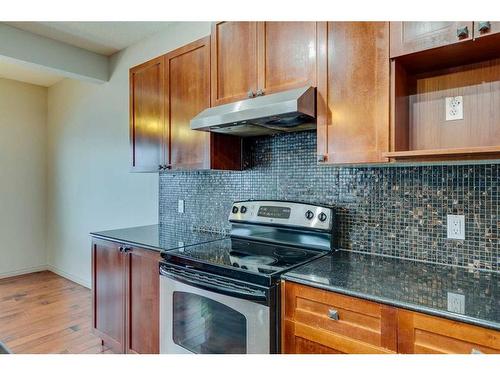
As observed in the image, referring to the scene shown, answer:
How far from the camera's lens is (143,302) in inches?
80.8

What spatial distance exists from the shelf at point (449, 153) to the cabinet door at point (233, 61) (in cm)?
87

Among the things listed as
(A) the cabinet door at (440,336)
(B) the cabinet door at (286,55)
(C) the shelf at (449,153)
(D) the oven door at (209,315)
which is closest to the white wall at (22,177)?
(D) the oven door at (209,315)

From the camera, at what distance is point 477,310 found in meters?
1.02

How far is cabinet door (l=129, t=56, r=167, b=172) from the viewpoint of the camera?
2.41 metres

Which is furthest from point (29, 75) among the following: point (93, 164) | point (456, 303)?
point (456, 303)

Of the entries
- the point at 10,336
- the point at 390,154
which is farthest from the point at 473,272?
the point at 10,336

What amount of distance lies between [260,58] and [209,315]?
4.52ft

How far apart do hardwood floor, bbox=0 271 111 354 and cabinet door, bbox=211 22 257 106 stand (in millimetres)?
2029

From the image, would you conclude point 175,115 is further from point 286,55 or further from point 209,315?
point 209,315

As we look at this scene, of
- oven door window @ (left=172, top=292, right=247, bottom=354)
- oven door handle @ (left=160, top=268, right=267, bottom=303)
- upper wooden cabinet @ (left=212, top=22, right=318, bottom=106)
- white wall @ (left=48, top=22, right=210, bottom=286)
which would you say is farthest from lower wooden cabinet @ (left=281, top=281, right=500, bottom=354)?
white wall @ (left=48, top=22, right=210, bottom=286)

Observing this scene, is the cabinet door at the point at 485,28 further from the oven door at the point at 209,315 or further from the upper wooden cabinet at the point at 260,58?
the oven door at the point at 209,315

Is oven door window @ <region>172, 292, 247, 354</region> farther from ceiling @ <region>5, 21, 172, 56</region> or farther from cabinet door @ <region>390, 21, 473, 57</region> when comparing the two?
ceiling @ <region>5, 21, 172, 56</region>

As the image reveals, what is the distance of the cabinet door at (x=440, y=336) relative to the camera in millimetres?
966
